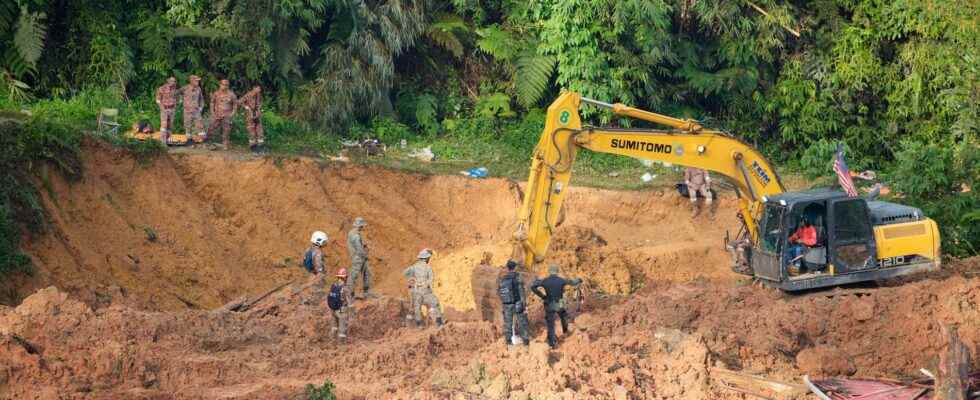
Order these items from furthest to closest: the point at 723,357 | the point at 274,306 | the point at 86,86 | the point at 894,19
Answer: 1. the point at 894,19
2. the point at 86,86
3. the point at 274,306
4. the point at 723,357

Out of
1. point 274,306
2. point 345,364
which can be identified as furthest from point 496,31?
point 345,364

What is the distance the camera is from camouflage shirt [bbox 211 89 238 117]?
25750 millimetres

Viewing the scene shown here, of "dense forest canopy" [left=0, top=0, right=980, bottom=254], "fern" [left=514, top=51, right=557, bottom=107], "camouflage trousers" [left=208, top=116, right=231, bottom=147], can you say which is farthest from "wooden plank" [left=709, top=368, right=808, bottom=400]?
"fern" [left=514, top=51, right=557, bottom=107]

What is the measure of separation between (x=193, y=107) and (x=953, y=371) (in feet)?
51.0

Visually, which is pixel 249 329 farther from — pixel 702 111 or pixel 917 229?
pixel 702 111

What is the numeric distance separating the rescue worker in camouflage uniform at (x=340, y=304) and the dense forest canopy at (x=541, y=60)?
9.90m

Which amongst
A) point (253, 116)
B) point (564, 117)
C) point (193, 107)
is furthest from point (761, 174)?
point (193, 107)

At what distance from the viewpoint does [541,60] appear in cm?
2981

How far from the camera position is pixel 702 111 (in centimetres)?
3162

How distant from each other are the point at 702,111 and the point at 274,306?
14.4 metres

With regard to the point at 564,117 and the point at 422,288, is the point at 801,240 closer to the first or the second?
the point at 564,117

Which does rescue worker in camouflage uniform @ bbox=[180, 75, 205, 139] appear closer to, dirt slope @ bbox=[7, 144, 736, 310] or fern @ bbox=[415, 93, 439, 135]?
dirt slope @ bbox=[7, 144, 736, 310]

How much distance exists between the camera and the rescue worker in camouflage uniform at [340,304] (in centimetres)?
1877

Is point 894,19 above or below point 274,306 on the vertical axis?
above
